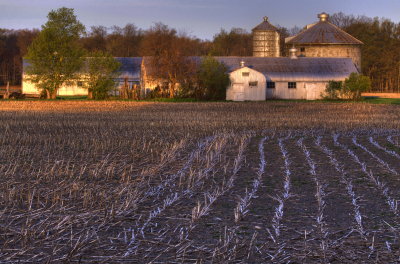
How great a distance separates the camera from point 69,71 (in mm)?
48750

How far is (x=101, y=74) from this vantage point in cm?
4781

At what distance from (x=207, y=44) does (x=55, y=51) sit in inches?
2133

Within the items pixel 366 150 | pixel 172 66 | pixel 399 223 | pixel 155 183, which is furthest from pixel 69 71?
pixel 399 223

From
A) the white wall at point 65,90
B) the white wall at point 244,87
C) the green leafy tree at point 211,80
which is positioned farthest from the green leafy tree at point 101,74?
the white wall at point 65,90

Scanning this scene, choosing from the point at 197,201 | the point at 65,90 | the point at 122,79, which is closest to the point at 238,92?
the point at 122,79

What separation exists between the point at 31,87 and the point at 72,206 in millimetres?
53288

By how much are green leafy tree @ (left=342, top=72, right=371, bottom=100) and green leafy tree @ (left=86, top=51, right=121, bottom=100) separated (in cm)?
1854

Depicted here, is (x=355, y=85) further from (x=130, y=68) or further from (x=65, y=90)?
(x=65, y=90)

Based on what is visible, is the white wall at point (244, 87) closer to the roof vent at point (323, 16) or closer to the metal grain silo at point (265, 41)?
the roof vent at point (323, 16)

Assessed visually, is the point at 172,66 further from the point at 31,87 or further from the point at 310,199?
the point at 310,199

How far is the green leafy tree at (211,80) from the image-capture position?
150 feet

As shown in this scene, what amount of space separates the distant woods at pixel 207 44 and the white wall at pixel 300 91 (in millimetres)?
13853

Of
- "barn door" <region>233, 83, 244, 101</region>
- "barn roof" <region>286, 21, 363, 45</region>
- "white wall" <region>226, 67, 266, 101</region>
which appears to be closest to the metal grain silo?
"barn roof" <region>286, 21, 363, 45</region>

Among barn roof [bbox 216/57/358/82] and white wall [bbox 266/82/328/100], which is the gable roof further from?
white wall [bbox 266/82/328/100]
